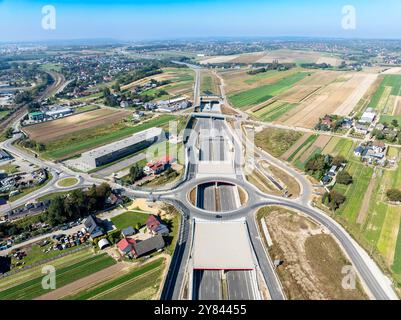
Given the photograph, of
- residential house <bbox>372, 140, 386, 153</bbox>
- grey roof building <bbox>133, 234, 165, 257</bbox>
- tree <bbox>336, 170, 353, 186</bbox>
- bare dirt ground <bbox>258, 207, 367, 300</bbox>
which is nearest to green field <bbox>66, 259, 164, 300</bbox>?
grey roof building <bbox>133, 234, 165, 257</bbox>

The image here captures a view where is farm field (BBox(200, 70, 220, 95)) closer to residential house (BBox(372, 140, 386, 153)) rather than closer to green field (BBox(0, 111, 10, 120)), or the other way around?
residential house (BBox(372, 140, 386, 153))

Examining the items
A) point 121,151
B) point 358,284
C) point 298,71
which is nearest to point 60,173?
point 121,151

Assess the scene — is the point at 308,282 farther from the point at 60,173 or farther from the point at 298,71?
the point at 298,71

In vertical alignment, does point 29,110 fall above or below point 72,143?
above

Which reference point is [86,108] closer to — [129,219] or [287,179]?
[129,219]

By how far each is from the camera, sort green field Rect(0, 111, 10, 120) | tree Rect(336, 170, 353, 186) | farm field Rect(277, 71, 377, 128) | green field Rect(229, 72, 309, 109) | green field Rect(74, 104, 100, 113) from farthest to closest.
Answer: green field Rect(229, 72, 309, 109) < green field Rect(74, 104, 100, 113) < green field Rect(0, 111, 10, 120) < farm field Rect(277, 71, 377, 128) < tree Rect(336, 170, 353, 186)

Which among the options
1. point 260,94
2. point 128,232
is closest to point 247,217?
point 128,232
